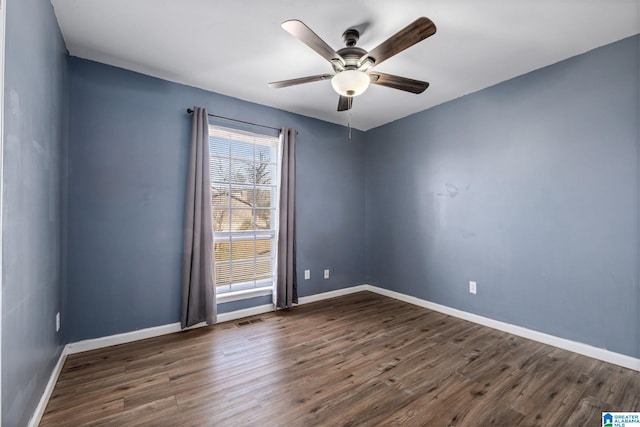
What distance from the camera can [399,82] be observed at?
232cm

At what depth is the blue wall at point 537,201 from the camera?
2.26 m

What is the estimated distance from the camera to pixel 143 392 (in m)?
1.90

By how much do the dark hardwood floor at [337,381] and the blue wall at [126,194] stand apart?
36cm

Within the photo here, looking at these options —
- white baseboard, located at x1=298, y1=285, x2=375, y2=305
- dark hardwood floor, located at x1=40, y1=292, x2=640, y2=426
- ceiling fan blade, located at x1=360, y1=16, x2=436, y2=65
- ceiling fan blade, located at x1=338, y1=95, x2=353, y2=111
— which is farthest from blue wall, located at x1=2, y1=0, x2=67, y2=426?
white baseboard, located at x1=298, y1=285, x2=375, y2=305

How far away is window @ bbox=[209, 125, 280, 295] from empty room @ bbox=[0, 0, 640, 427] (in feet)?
0.09

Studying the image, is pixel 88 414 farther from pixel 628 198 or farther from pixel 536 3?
pixel 628 198

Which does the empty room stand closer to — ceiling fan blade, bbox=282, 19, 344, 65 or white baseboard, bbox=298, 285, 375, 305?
ceiling fan blade, bbox=282, 19, 344, 65

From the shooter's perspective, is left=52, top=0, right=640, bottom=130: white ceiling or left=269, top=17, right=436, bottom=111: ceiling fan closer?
left=269, top=17, right=436, bottom=111: ceiling fan

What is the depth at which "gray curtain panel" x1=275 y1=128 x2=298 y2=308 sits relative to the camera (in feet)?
11.5

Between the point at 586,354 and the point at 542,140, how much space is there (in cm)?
187

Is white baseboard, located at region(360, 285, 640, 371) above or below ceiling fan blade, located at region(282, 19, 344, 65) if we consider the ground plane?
below

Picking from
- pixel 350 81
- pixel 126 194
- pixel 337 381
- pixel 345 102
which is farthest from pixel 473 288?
pixel 126 194

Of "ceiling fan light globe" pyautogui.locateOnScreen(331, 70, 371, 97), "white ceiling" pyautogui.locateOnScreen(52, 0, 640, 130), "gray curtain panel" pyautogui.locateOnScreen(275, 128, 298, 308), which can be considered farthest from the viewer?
"gray curtain panel" pyautogui.locateOnScreen(275, 128, 298, 308)

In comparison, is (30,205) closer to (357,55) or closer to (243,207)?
(243,207)
